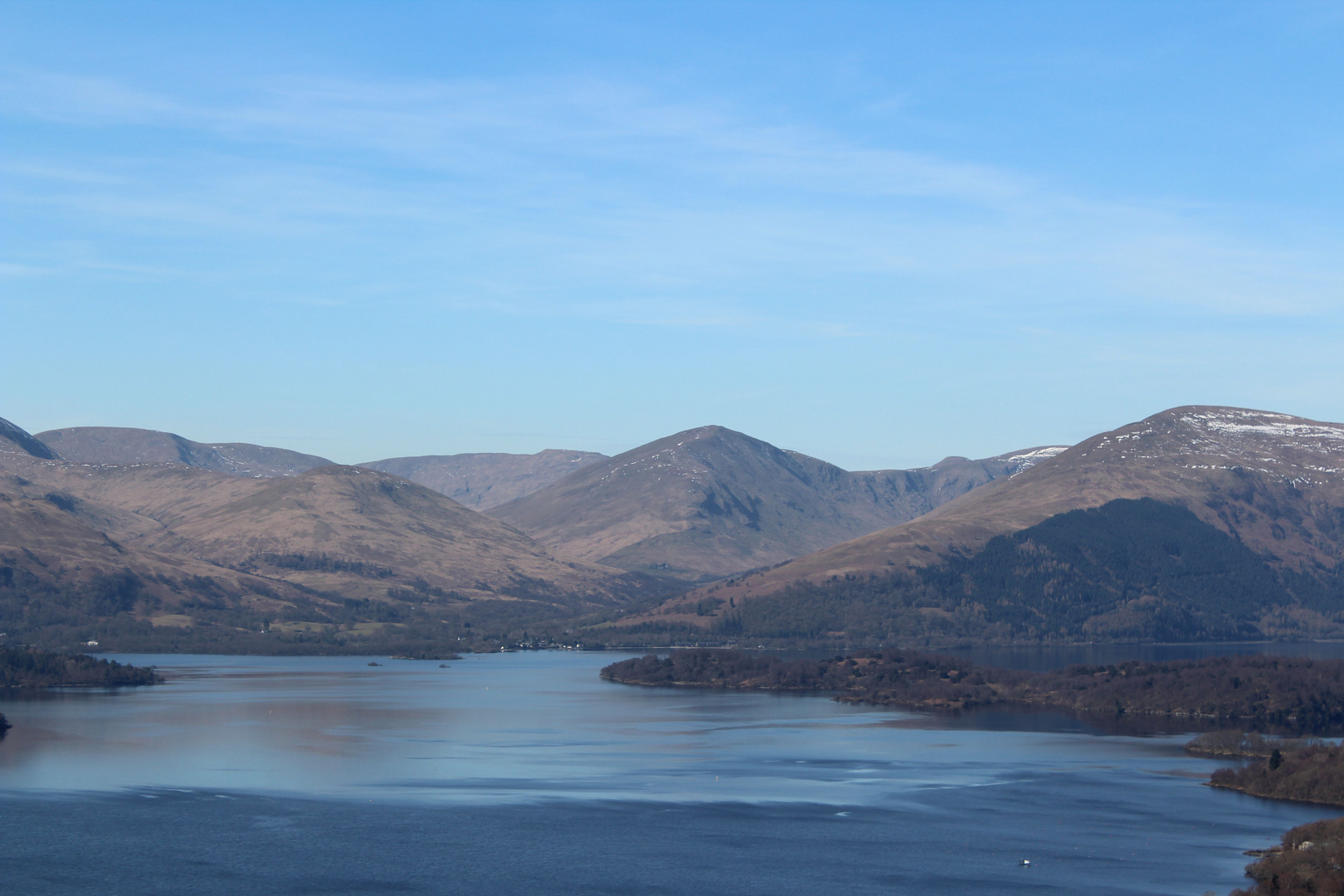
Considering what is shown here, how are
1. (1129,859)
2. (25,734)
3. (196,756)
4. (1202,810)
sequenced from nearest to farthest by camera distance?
1. (1129,859)
2. (1202,810)
3. (196,756)
4. (25,734)

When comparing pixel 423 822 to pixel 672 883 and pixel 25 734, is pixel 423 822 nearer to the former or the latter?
pixel 672 883

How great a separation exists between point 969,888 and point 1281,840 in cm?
2816

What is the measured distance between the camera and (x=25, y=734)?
166875 millimetres

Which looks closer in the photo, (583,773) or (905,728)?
(583,773)

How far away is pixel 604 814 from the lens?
11769 cm

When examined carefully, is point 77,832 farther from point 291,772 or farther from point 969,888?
point 969,888

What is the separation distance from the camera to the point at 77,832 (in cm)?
10588

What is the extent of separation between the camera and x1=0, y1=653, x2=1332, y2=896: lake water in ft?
312

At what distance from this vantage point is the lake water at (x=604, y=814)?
95.1 meters

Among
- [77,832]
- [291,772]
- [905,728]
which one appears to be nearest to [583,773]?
[291,772]

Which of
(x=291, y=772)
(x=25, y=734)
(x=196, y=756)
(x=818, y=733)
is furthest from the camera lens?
(x=818, y=733)

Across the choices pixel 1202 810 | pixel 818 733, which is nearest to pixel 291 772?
pixel 818 733

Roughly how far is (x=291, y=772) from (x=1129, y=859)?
8061 centimetres

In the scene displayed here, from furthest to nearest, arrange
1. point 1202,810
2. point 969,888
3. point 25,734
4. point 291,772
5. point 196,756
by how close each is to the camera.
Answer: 1. point 25,734
2. point 196,756
3. point 291,772
4. point 1202,810
5. point 969,888
